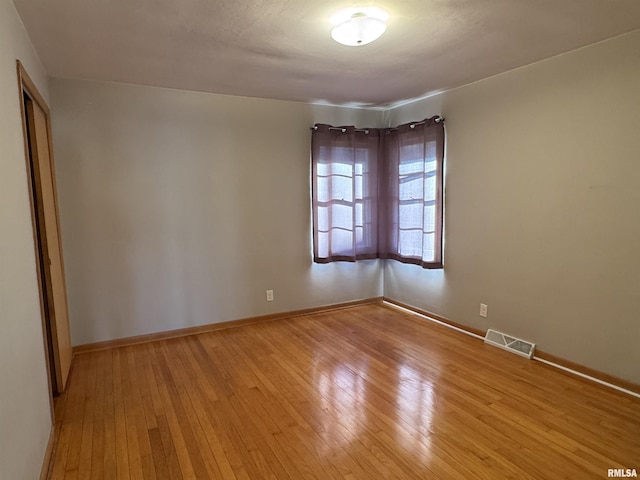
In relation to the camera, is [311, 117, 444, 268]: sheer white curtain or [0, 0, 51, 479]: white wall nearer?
[0, 0, 51, 479]: white wall

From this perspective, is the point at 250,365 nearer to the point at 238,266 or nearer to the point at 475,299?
Answer: the point at 238,266

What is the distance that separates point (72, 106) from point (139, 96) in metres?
0.54

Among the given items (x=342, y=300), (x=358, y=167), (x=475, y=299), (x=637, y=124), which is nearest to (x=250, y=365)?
(x=342, y=300)

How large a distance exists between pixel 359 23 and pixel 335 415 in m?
2.32

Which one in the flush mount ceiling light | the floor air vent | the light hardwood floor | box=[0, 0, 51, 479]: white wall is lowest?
the light hardwood floor

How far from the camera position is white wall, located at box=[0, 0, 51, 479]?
1457 millimetres

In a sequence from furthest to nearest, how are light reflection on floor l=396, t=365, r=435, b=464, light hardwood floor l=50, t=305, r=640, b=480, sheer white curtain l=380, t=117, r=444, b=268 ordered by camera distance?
sheer white curtain l=380, t=117, r=444, b=268, light reflection on floor l=396, t=365, r=435, b=464, light hardwood floor l=50, t=305, r=640, b=480

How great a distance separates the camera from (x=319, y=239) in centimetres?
435

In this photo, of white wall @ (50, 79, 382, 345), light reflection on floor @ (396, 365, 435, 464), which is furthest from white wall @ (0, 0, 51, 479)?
light reflection on floor @ (396, 365, 435, 464)

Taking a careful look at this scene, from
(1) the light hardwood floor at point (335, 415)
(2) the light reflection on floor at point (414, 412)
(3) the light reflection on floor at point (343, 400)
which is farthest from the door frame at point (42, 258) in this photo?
(2) the light reflection on floor at point (414, 412)

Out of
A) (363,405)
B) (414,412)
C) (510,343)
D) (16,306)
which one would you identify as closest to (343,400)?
(363,405)

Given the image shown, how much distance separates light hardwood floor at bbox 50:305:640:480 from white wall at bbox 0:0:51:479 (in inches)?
16.0

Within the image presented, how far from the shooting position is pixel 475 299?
371 cm

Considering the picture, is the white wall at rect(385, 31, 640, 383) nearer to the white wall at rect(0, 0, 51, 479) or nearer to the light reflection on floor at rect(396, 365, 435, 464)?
the light reflection on floor at rect(396, 365, 435, 464)
